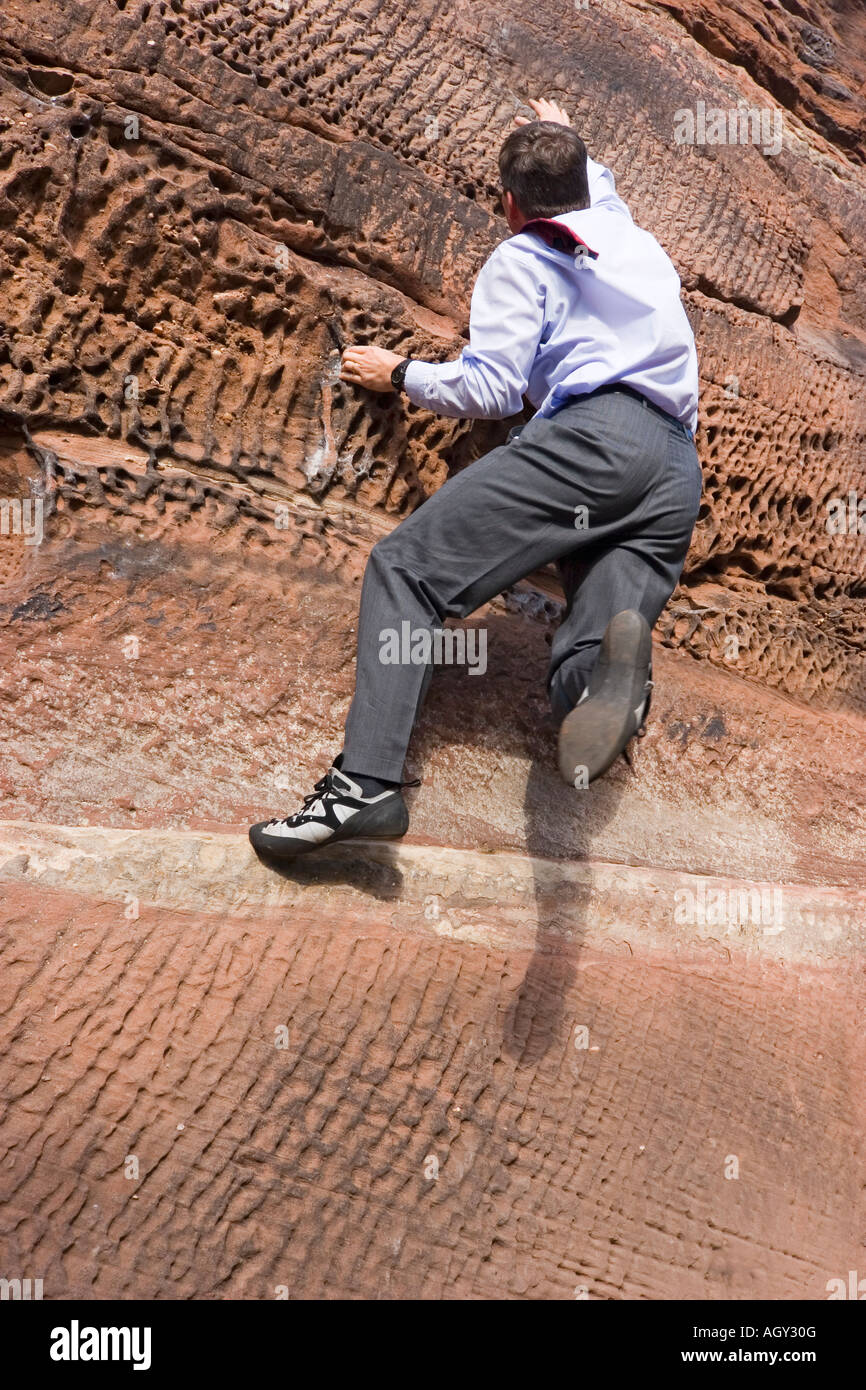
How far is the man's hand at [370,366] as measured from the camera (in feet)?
9.82

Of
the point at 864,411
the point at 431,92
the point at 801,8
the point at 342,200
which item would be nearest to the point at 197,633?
the point at 342,200

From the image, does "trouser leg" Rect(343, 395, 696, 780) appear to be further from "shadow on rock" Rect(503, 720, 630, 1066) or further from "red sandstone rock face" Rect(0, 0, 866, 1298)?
"shadow on rock" Rect(503, 720, 630, 1066)

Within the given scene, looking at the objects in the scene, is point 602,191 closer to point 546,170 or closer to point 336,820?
point 546,170

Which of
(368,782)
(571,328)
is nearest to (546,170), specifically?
(571,328)

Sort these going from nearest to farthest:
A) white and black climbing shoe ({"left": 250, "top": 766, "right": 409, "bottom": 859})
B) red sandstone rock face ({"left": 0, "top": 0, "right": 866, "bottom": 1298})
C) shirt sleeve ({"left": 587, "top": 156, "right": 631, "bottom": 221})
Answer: red sandstone rock face ({"left": 0, "top": 0, "right": 866, "bottom": 1298}), white and black climbing shoe ({"left": 250, "top": 766, "right": 409, "bottom": 859}), shirt sleeve ({"left": 587, "top": 156, "right": 631, "bottom": 221})

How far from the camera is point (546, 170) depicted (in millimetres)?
2523

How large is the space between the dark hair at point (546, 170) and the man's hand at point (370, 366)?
0.57 metres

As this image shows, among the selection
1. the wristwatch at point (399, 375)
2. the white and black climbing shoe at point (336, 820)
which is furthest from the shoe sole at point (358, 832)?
the wristwatch at point (399, 375)

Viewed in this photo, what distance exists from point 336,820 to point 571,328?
1.22 meters

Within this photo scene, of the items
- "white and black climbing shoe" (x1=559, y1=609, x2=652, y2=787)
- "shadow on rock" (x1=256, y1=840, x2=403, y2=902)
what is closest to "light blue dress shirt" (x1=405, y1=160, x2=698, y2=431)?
"white and black climbing shoe" (x1=559, y1=609, x2=652, y2=787)

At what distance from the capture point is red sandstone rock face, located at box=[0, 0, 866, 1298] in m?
2.21

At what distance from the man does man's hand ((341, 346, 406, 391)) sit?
0.41 m

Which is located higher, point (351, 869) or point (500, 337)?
point (500, 337)

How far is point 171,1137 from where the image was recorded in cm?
215
